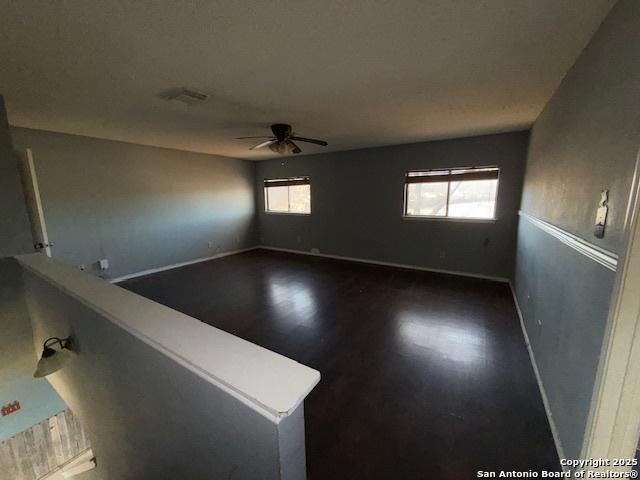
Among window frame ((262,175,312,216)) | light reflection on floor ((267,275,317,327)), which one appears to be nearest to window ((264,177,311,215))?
window frame ((262,175,312,216))

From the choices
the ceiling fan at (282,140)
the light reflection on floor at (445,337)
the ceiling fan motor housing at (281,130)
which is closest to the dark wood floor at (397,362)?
the light reflection on floor at (445,337)

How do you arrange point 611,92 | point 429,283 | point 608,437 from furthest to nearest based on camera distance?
point 429,283
point 611,92
point 608,437

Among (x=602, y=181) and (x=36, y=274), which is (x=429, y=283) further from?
(x=36, y=274)

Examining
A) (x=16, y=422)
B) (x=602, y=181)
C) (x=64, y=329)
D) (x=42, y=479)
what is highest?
(x=602, y=181)

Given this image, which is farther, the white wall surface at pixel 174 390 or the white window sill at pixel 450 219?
the white window sill at pixel 450 219

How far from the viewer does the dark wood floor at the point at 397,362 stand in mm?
1406

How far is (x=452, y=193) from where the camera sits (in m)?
4.34

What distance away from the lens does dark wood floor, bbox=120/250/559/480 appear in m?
Answer: 1.41

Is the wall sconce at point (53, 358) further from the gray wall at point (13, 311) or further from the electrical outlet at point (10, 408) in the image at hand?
the electrical outlet at point (10, 408)

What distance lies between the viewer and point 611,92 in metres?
1.13

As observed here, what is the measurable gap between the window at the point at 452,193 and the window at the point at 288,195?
2.37 m

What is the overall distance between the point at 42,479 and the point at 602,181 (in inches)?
239

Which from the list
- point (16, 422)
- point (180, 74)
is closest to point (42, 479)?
point (16, 422)

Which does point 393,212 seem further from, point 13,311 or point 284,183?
point 13,311
